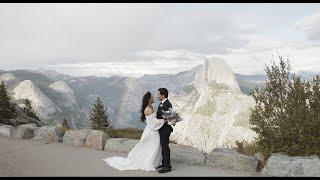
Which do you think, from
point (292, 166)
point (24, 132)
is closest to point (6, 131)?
point (24, 132)

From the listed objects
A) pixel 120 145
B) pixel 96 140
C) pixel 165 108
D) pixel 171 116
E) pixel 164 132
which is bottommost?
pixel 120 145

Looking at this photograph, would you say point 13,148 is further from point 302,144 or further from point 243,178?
point 302,144

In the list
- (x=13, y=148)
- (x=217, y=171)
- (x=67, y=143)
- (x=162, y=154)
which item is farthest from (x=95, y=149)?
(x=217, y=171)

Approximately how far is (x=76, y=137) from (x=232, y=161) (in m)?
8.48

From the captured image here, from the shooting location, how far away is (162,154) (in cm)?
1341

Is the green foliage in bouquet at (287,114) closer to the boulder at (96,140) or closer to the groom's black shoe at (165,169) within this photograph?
the groom's black shoe at (165,169)

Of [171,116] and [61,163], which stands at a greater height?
[171,116]

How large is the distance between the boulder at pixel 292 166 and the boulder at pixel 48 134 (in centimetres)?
1142

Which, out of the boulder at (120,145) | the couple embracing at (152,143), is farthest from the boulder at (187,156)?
the boulder at (120,145)

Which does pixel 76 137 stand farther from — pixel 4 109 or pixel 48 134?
pixel 4 109

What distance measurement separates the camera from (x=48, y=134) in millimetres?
20578

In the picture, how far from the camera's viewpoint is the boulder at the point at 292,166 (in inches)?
459

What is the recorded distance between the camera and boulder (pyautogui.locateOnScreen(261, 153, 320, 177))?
1166 centimetres

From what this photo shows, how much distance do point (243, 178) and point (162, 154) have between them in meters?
2.80
